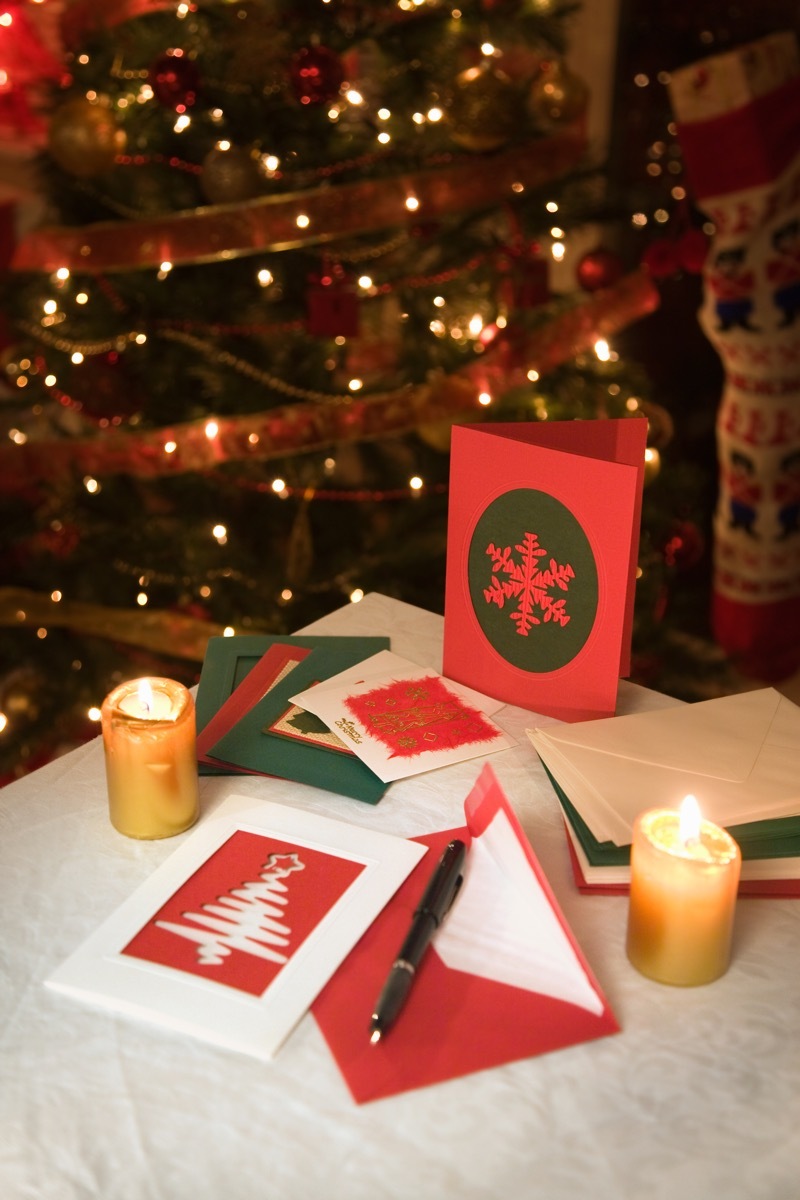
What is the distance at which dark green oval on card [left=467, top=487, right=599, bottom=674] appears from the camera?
917 mm

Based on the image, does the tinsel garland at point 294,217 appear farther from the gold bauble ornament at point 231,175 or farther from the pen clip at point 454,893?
the pen clip at point 454,893

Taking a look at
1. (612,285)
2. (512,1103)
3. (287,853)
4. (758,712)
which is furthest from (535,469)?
(612,285)

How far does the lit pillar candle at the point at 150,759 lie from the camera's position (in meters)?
0.78

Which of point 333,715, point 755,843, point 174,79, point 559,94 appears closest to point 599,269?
point 559,94

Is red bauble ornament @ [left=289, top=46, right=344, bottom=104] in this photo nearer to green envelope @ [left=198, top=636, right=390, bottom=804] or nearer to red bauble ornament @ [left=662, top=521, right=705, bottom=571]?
red bauble ornament @ [left=662, top=521, right=705, bottom=571]

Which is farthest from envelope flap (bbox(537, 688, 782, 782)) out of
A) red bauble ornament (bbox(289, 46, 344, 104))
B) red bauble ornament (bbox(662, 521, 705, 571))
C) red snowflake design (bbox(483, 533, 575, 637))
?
red bauble ornament (bbox(289, 46, 344, 104))

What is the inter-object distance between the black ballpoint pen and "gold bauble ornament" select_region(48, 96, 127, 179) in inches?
58.6

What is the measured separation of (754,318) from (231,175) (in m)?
1.07

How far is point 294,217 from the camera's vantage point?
6.30 ft

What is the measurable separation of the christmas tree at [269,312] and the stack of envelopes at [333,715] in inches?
42.5

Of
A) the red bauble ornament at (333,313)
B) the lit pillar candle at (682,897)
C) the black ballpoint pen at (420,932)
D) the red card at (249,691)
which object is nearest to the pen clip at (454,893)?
the black ballpoint pen at (420,932)

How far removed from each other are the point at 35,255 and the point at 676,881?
1.78 metres

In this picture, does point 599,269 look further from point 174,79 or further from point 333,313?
point 174,79

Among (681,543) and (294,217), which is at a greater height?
(294,217)
